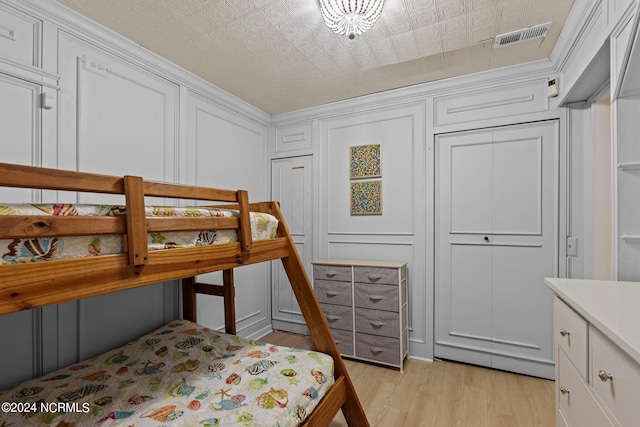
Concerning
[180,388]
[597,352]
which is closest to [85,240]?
[180,388]

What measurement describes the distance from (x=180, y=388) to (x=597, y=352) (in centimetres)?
163

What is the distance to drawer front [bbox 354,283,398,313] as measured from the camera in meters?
2.50

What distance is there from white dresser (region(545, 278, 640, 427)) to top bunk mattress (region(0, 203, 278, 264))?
4.49 ft

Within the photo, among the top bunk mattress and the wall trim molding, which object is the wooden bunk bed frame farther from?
the wall trim molding

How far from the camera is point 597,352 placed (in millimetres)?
917

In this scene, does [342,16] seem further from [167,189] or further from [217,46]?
[167,189]

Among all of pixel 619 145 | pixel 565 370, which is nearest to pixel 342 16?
pixel 619 145

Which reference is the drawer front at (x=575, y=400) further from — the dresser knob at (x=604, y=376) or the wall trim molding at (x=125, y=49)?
the wall trim molding at (x=125, y=49)

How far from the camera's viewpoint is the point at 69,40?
1.76 meters

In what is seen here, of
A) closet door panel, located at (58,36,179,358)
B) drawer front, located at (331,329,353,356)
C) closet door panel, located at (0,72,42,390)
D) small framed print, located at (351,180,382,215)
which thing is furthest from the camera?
small framed print, located at (351,180,382,215)

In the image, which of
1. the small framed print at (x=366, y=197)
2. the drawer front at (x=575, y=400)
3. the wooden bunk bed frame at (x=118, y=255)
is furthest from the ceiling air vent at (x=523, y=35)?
the wooden bunk bed frame at (x=118, y=255)

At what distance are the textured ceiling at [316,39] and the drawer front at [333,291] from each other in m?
1.82

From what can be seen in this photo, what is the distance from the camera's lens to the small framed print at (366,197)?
2932 mm

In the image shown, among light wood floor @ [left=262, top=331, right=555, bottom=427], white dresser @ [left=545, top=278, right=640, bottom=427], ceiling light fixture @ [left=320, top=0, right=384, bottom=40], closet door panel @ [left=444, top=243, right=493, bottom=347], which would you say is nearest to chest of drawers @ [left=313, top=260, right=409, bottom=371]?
light wood floor @ [left=262, top=331, right=555, bottom=427]
